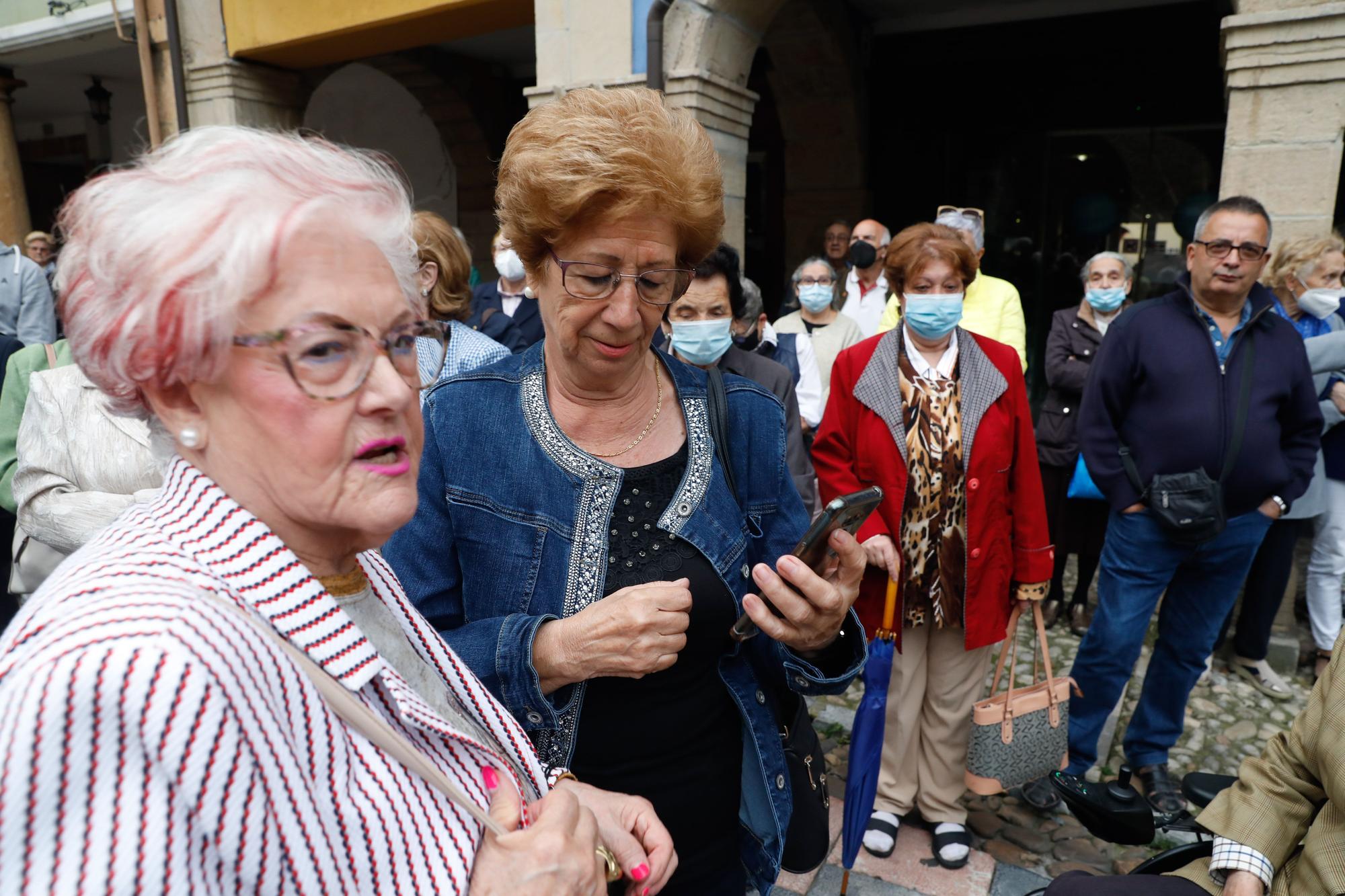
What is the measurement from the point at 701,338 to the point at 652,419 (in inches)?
69.2

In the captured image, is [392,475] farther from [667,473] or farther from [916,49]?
[916,49]

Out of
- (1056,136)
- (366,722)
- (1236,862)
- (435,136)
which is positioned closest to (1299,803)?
(1236,862)

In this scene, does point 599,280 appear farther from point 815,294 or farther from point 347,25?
point 347,25

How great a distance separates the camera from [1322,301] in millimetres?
4465

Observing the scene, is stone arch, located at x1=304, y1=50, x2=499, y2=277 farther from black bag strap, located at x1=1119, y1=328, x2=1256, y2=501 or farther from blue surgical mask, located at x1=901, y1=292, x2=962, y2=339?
black bag strap, located at x1=1119, y1=328, x2=1256, y2=501

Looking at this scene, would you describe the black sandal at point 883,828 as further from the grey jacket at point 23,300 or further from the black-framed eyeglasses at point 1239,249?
the grey jacket at point 23,300

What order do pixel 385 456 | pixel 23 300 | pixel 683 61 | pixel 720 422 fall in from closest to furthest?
pixel 385 456
pixel 720 422
pixel 683 61
pixel 23 300

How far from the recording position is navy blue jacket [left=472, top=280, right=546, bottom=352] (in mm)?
5426

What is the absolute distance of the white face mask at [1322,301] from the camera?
14.6 ft

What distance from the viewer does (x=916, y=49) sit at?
384 inches

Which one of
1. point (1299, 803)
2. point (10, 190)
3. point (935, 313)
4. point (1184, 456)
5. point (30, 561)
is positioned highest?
point (10, 190)

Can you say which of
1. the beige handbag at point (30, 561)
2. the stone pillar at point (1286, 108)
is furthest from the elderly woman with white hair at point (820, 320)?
the beige handbag at point (30, 561)

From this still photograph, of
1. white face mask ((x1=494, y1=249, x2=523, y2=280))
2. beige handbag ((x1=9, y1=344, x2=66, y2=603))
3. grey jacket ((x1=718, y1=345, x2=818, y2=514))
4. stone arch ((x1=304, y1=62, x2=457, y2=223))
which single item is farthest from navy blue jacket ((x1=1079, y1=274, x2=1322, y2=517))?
stone arch ((x1=304, y1=62, x2=457, y2=223))

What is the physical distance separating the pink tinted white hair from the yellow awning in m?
7.42
